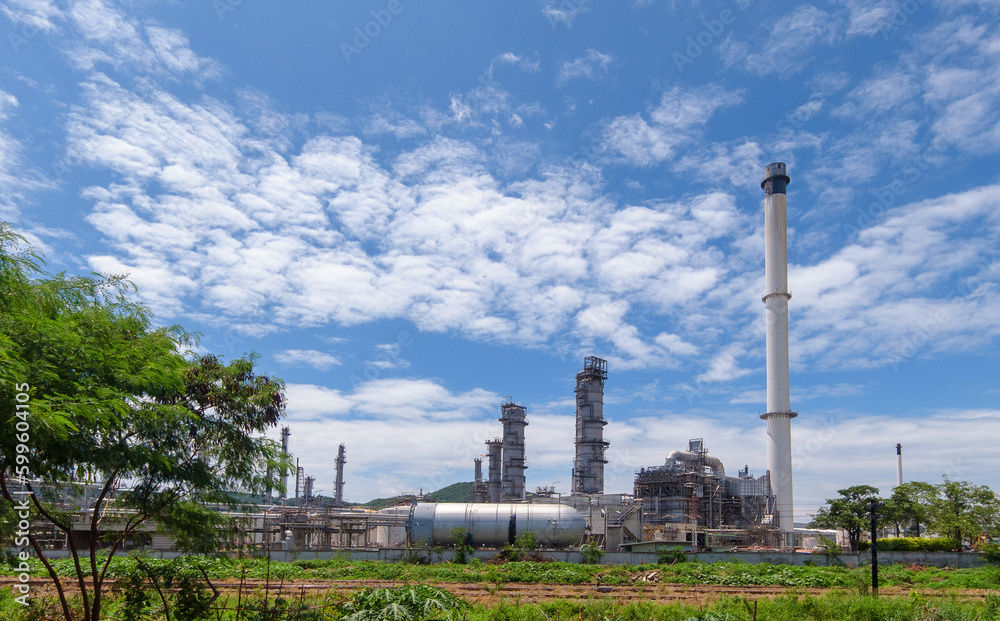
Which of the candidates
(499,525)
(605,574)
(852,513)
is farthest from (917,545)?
(499,525)

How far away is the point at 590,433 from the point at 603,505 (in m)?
18.3

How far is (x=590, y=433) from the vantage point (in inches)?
2854

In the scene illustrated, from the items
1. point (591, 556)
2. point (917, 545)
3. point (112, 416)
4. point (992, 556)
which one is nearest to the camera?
point (112, 416)

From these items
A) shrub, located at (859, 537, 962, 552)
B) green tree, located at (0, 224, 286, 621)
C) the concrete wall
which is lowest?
shrub, located at (859, 537, 962, 552)

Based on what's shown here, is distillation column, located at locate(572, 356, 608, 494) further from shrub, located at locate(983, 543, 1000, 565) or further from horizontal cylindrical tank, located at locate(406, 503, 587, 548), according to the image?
shrub, located at locate(983, 543, 1000, 565)

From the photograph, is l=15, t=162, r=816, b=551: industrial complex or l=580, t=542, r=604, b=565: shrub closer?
l=580, t=542, r=604, b=565: shrub

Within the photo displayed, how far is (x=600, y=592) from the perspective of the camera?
27281mm

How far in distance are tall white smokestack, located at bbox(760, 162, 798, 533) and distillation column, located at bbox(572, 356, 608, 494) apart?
17.8 meters

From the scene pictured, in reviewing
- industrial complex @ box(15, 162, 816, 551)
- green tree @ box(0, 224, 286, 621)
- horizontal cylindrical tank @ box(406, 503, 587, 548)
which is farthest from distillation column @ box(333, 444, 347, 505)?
green tree @ box(0, 224, 286, 621)

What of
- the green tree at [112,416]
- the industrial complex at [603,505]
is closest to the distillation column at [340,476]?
the industrial complex at [603,505]

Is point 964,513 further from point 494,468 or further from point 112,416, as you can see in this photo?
point 112,416

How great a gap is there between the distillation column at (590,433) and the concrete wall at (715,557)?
28173mm

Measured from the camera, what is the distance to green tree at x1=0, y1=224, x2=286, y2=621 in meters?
7.85

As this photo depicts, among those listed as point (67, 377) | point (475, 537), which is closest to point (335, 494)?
point (475, 537)
